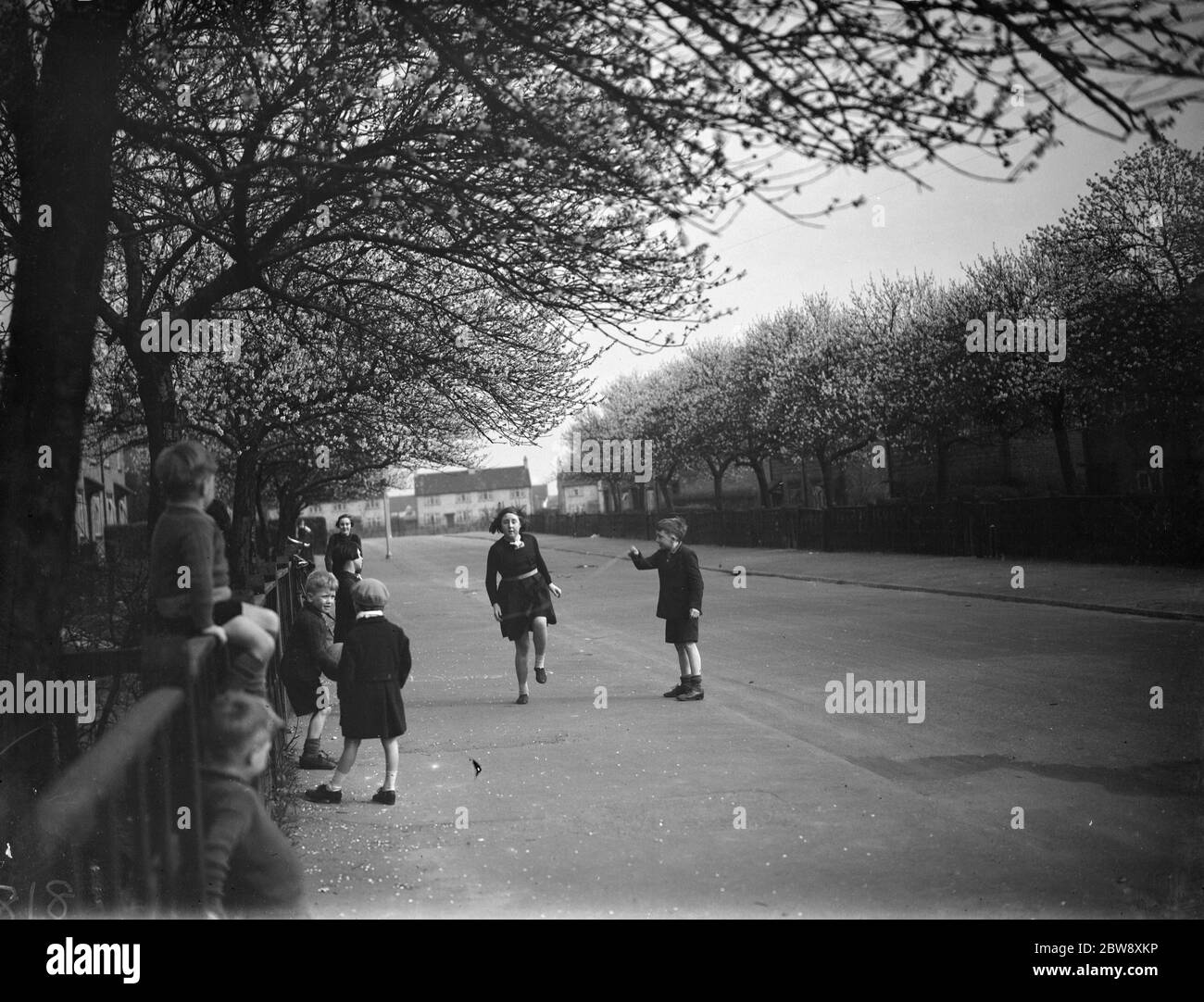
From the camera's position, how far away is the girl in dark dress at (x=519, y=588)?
10.0 metres

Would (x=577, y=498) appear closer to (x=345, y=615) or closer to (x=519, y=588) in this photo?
(x=519, y=588)

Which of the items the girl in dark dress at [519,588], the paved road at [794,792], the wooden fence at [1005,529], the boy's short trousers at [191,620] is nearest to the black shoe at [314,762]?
the paved road at [794,792]

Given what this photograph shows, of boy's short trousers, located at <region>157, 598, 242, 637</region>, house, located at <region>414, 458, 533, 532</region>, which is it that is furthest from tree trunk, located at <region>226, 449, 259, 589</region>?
house, located at <region>414, 458, 533, 532</region>

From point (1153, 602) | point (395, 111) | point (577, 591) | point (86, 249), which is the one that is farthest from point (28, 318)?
point (577, 591)

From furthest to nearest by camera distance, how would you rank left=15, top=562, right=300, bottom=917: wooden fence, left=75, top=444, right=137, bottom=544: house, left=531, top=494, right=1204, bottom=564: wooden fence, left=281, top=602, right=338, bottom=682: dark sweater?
left=531, top=494, right=1204, bottom=564: wooden fence, left=281, top=602, right=338, bottom=682: dark sweater, left=75, top=444, right=137, bottom=544: house, left=15, top=562, right=300, bottom=917: wooden fence

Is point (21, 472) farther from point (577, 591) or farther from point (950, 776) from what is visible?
point (577, 591)

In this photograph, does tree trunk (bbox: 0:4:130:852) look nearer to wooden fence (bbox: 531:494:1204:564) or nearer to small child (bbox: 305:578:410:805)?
small child (bbox: 305:578:410:805)

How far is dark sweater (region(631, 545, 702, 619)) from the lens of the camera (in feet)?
31.1

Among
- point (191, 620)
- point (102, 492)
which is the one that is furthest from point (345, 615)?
point (191, 620)

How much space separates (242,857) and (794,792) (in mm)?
3609

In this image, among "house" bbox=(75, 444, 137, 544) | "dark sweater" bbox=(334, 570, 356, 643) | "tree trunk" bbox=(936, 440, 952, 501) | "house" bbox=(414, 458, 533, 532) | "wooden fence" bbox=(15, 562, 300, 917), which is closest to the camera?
"wooden fence" bbox=(15, 562, 300, 917)

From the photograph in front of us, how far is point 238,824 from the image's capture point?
3.22 metres

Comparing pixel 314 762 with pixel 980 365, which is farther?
pixel 980 365

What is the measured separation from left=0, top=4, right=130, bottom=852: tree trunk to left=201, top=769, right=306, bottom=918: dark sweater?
1.21 meters
